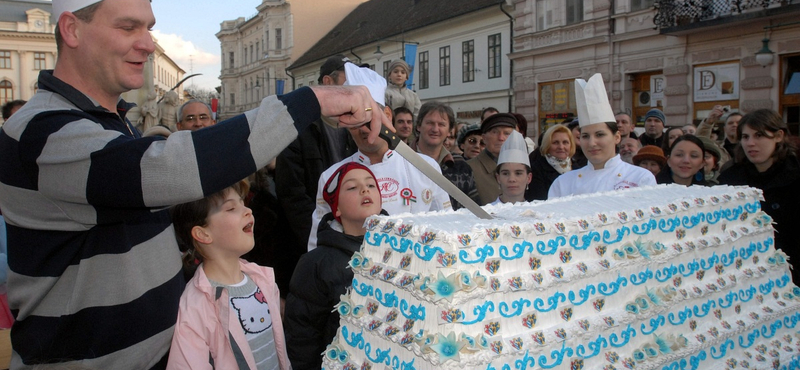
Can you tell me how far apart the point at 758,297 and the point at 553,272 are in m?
1.50

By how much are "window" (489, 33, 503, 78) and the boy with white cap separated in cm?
2243

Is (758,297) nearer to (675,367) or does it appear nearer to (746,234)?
(746,234)

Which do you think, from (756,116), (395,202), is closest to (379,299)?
(395,202)

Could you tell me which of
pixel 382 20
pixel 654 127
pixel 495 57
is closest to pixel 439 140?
pixel 654 127

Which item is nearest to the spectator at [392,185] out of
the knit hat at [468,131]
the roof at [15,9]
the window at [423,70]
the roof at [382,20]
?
the knit hat at [468,131]

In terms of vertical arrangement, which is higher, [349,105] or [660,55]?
[660,55]

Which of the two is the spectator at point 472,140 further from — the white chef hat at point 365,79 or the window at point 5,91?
the window at point 5,91

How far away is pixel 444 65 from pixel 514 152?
26.3 meters

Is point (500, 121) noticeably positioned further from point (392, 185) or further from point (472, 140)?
point (392, 185)

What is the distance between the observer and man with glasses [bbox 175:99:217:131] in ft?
16.9

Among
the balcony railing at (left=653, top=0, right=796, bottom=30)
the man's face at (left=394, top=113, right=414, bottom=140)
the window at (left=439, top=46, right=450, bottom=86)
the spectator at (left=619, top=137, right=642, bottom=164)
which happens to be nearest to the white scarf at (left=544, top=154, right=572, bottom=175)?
the man's face at (left=394, top=113, right=414, bottom=140)

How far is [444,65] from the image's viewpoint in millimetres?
30078

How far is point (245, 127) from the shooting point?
146cm

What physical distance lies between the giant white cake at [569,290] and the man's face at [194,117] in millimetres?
3509
